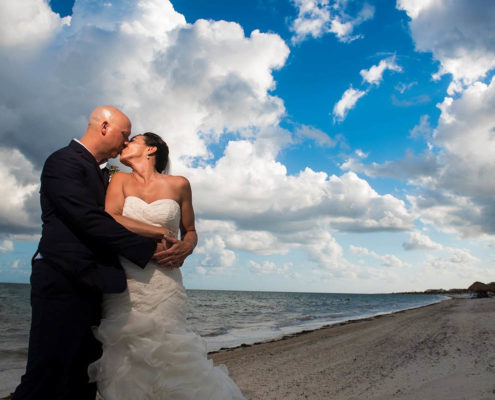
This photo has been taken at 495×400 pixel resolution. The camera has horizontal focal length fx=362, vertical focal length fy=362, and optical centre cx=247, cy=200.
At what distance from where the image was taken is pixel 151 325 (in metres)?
2.36

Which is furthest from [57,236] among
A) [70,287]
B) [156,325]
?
[156,325]

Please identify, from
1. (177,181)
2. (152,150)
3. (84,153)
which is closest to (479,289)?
(177,181)

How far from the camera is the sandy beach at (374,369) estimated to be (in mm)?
4984

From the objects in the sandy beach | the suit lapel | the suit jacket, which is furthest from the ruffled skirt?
the sandy beach

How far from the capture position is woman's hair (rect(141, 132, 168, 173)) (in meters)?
3.06

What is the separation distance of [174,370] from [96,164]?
148 cm

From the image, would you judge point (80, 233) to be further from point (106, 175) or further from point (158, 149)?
point (158, 149)

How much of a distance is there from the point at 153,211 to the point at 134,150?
1.97 ft

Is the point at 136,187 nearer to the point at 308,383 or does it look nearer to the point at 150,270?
the point at 150,270

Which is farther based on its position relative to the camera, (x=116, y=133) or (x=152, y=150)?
(x=152, y=150)

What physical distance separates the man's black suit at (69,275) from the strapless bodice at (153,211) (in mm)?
318

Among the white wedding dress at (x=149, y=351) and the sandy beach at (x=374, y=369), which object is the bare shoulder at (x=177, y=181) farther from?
the sandy beach at (x=374, y=369)

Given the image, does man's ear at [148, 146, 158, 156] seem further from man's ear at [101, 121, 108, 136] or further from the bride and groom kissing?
man's ear at [101, 121, 108, 136]

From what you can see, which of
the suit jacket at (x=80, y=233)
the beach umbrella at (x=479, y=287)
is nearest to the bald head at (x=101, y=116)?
the suit jacket at (x=80, y=233)
